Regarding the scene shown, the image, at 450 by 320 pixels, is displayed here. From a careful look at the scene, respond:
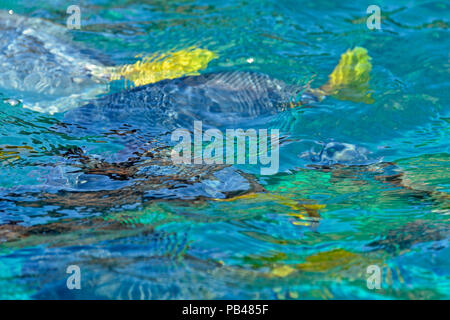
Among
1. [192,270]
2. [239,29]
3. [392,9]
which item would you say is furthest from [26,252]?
[392,9]

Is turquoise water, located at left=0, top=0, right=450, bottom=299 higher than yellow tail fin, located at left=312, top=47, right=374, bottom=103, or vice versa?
yellow tail fin, located at left=312, top=47, right=374, bottom=103

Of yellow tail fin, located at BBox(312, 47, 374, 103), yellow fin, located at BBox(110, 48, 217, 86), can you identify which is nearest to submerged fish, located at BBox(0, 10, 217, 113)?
yellow fin, located at BBox(110, 48, 217, 86)

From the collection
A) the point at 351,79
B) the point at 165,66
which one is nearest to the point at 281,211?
the point at 351,79

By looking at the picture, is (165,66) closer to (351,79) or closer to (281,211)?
(351,79)

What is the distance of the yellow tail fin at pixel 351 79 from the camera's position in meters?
4.72

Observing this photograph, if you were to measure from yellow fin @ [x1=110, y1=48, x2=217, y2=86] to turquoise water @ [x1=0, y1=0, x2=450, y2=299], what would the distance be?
16cm

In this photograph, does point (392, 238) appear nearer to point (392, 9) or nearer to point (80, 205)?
point (80, 205)

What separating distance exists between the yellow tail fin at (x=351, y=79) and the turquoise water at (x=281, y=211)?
97 millimetres

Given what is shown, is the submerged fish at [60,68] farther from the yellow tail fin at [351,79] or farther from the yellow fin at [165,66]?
the yellow tail fin at [351,79]

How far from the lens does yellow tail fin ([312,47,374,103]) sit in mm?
4719

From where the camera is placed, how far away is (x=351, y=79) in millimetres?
4910

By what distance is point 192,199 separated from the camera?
326cm

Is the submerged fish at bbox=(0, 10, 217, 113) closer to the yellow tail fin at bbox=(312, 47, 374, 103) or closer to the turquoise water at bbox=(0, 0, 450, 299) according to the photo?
the turquoise water at bbox=(0, 0, 450, 299)
